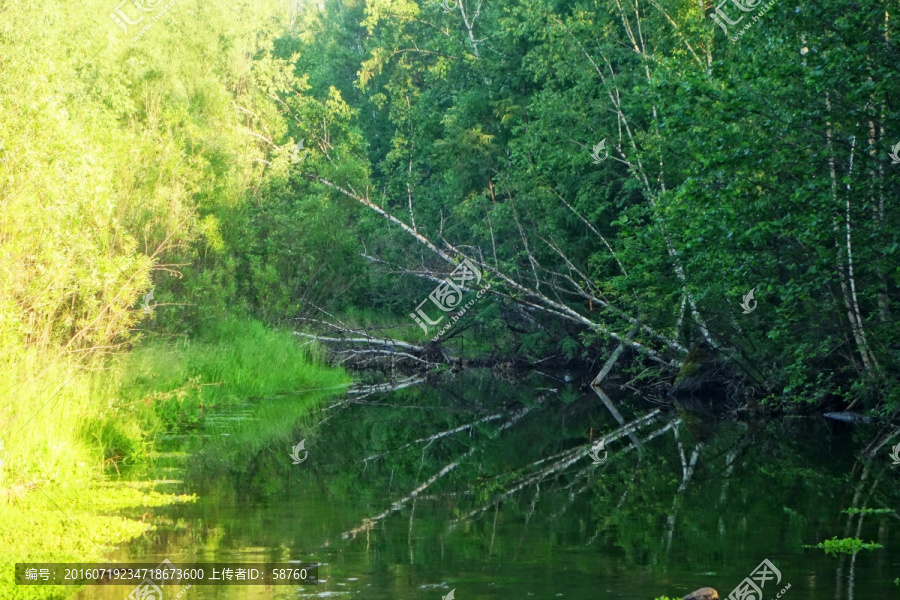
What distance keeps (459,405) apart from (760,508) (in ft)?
37.9

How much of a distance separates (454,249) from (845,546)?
17.8 meters

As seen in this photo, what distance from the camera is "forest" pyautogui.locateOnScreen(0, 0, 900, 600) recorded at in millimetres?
11016

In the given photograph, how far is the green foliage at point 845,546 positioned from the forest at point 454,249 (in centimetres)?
36

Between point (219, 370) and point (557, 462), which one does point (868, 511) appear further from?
point (219, 370)

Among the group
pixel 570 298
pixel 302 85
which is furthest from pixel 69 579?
pixel 302 85

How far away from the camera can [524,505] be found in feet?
35.7

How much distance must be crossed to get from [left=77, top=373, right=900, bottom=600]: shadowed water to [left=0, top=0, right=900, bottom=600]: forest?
0.51ft

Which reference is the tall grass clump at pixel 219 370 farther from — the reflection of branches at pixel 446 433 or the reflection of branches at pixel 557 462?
the reflection of branches at pixel 557 462

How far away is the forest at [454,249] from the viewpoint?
11016 millimetres

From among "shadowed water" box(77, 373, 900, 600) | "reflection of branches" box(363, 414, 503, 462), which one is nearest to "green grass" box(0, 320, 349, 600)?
"shadowed water" box(77, 373, 900, 600)

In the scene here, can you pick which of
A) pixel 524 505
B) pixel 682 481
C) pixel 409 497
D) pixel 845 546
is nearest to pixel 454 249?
pixel 682 481

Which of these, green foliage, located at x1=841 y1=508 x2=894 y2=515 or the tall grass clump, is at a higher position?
the tall grass clump

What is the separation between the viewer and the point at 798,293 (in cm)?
1255

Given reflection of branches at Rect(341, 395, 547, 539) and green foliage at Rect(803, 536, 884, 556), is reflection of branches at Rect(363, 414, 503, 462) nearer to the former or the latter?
reflection of branches at Rect(341, 395, 547, 539)
